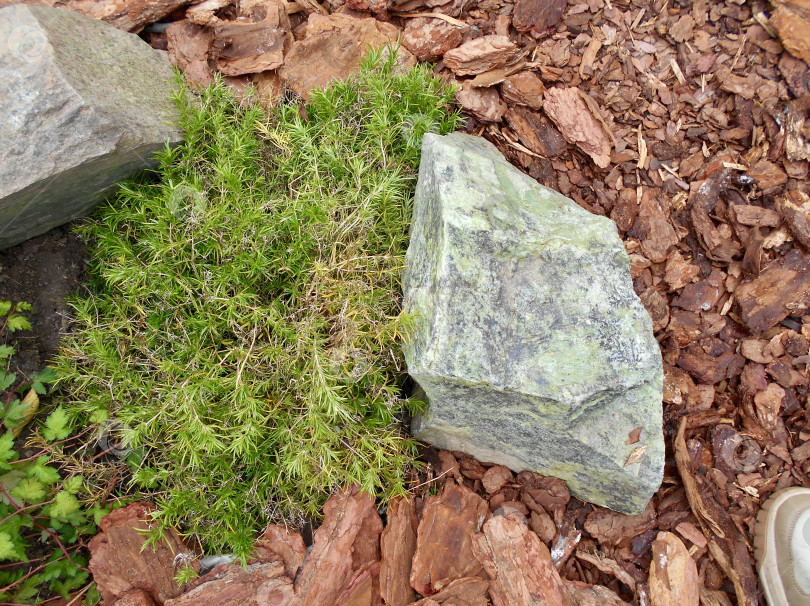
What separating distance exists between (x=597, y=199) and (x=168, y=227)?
308 centimetres

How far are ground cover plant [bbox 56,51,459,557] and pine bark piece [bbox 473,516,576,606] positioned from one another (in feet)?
2.34

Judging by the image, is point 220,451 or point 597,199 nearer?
point 220,451

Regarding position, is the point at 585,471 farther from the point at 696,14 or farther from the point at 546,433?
the point at 696,14

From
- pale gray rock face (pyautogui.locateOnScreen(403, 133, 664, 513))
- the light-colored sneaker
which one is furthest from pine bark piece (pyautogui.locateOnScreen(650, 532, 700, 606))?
the light-colored sneaker

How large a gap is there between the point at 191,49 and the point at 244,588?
12.7 ft

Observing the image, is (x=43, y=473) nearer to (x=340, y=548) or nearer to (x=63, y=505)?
(x=63, y=505)

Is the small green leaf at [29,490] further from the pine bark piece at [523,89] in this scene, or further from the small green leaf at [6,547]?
the pine bark piece at [523,89]

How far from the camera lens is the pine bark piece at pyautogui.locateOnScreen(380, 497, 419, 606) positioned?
129 inches

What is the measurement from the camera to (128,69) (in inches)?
147

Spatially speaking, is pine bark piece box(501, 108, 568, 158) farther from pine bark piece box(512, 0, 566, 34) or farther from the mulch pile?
pine bark piece box(512, 0, 566, 34)

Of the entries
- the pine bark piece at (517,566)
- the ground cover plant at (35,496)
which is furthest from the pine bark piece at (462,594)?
the ground cover plant at (35,496)

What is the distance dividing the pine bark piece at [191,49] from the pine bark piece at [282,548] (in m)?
3.26

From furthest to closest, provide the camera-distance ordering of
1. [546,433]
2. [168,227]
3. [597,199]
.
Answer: [597,199], [168,227], [546,433]

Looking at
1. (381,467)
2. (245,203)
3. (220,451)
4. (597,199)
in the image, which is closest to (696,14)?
(597,199)
